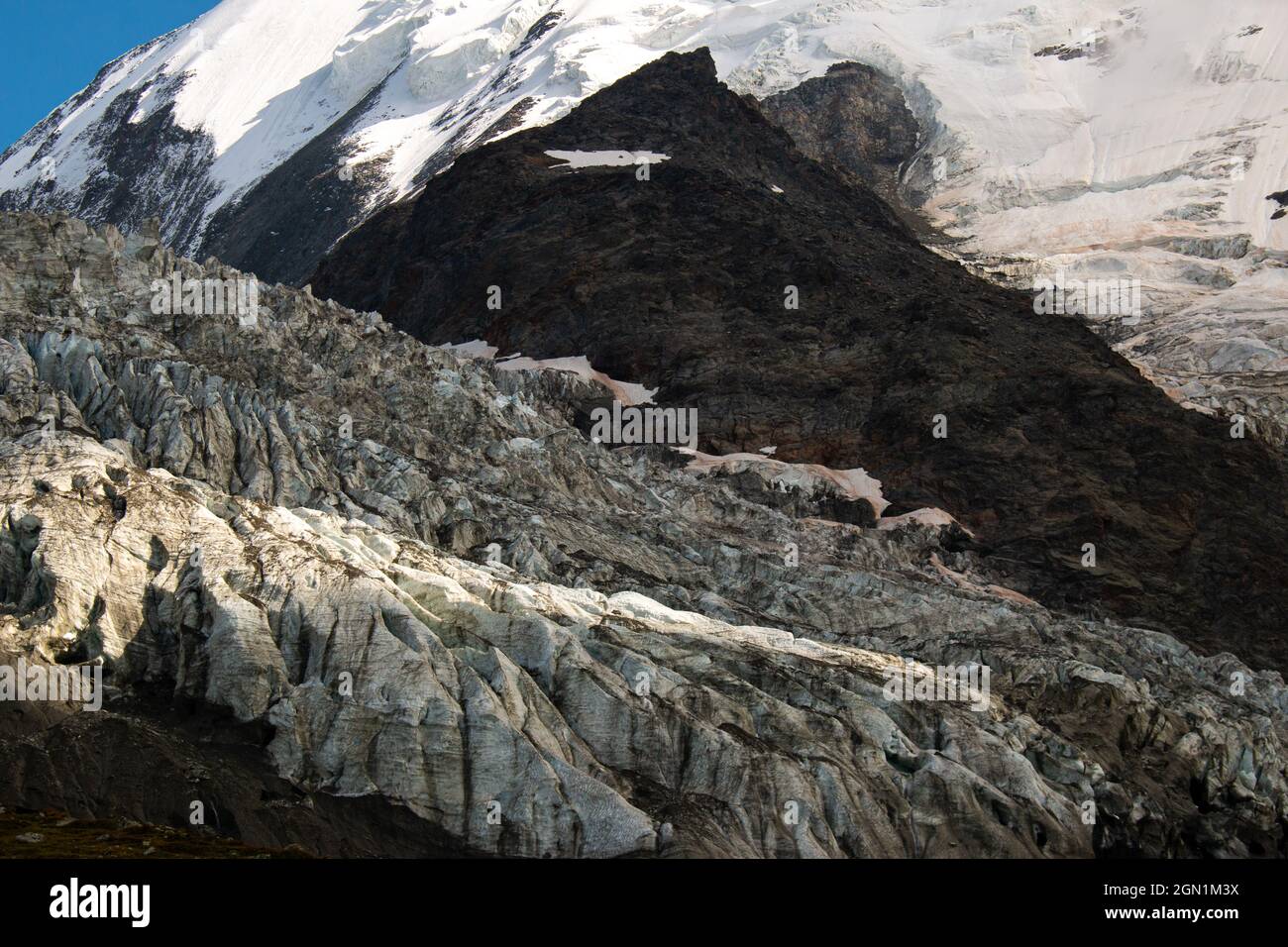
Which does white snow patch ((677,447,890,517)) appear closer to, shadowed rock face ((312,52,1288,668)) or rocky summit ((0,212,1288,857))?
shadowed rock face ((312,52,1288,668))

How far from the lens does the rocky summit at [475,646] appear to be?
63469 millimetres

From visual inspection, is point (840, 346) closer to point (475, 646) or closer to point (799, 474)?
point (799, 474)

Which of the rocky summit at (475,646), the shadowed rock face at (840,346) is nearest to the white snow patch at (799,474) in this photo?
the shadowed rock face at (840,346)

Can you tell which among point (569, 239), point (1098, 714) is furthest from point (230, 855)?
point (569, 239)

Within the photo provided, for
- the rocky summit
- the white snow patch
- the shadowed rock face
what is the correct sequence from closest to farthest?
the rocky summit
the shadowed rock face
the white snow patch

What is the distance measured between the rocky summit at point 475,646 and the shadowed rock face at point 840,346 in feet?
44.0

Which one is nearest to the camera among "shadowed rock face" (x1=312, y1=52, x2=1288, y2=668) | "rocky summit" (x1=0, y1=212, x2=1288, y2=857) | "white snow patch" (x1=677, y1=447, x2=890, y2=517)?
"rocky summit" (x1=0, y1=212, x2=1288, y2=857)

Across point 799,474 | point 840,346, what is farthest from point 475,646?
point 840,346

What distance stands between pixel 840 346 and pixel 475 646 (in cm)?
8024

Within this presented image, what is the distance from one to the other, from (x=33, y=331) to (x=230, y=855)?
4705 centimetres

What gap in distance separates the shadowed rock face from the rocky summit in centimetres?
1342

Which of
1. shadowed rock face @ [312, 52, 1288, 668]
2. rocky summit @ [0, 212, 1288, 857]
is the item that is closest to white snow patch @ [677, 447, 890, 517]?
shadowed rock face @ [312, 52, 1288, 668]

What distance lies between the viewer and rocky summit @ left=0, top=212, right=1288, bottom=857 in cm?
6347

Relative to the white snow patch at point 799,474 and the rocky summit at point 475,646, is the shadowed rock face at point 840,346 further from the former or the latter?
the rocky summit at point 475,646
